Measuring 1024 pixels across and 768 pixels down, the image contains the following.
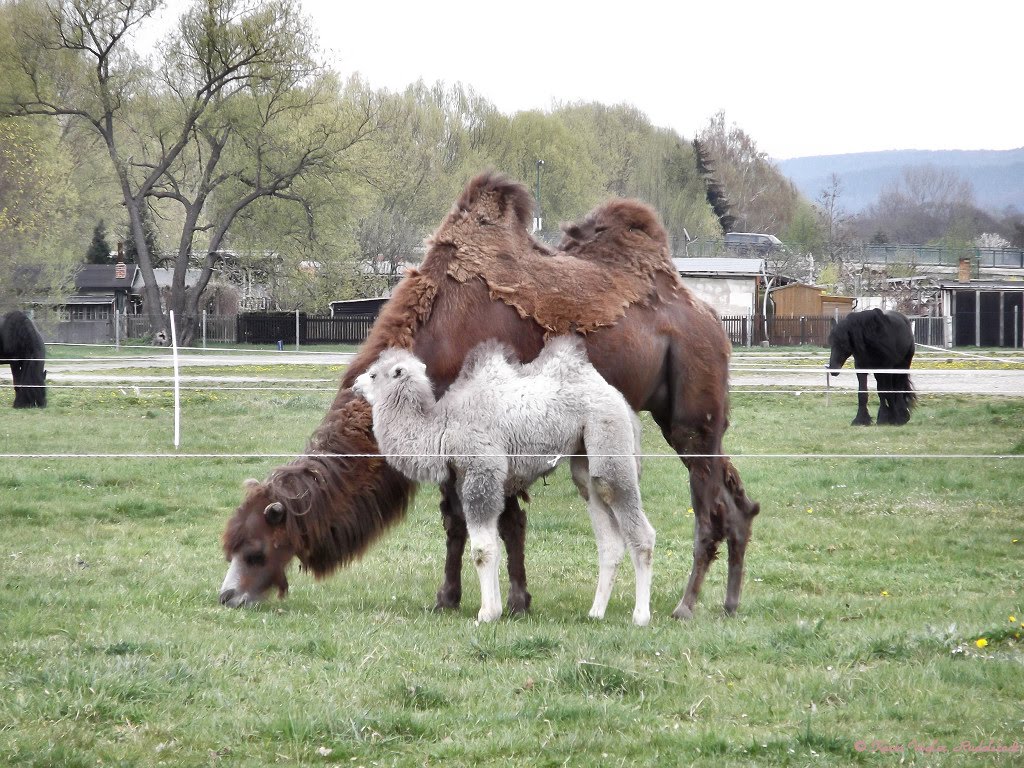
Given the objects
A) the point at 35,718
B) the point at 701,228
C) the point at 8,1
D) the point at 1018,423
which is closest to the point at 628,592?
the point at 35,718

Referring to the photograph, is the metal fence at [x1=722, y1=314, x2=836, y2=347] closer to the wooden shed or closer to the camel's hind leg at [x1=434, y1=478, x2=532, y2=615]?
the wooden shed

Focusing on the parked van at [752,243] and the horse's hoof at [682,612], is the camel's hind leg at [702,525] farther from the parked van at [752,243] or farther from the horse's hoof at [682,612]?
the parked van at [752,243]

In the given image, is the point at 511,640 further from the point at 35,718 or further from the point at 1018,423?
the point at 1018,423

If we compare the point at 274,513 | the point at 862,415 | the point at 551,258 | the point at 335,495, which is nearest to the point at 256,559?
the point at 274,513

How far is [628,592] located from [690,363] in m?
1.72

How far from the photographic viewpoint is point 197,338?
1933 inches

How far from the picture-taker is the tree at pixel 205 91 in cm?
4169

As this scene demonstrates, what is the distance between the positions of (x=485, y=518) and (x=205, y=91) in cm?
4072

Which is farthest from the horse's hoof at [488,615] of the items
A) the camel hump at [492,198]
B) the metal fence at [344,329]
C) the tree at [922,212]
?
the tree at [922,212]

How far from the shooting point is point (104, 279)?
64.1m

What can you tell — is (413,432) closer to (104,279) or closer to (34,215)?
(34,215)

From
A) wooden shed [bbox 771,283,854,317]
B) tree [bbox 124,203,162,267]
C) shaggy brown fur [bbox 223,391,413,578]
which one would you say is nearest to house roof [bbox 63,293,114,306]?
tree [bbox 124,203,162,267]

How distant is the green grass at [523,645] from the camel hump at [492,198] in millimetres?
2730

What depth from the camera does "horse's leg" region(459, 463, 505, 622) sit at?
6.91m
